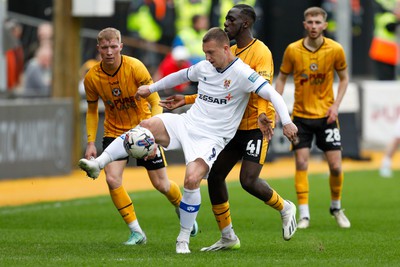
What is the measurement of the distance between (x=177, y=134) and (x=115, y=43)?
125 cm

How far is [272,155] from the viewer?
79.6 feet

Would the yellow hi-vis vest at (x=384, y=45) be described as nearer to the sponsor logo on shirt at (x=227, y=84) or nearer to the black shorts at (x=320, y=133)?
the black shorts at (x=320, y=133)

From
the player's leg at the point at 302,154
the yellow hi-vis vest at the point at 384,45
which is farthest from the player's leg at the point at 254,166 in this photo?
the yellow hi-vis vest at the point at 384,45

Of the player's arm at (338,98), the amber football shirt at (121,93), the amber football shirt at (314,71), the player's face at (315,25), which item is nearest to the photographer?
the amber football shirt at (121,93)

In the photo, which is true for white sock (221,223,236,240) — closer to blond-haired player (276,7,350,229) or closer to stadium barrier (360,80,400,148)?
blond-haired player (276,7,350,229)

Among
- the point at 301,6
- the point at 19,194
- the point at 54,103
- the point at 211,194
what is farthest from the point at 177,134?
the point at 301,6

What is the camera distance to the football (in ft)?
35.6

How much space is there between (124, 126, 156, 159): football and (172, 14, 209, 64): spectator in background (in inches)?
692

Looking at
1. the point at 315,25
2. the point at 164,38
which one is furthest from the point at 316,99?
the point at 164,38

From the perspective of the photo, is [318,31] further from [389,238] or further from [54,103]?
[54,103]

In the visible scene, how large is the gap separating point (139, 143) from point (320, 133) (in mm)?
3918

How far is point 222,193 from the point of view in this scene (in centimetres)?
1166

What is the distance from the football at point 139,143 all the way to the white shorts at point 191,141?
1.05 feet

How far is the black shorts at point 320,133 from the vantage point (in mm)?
14195
